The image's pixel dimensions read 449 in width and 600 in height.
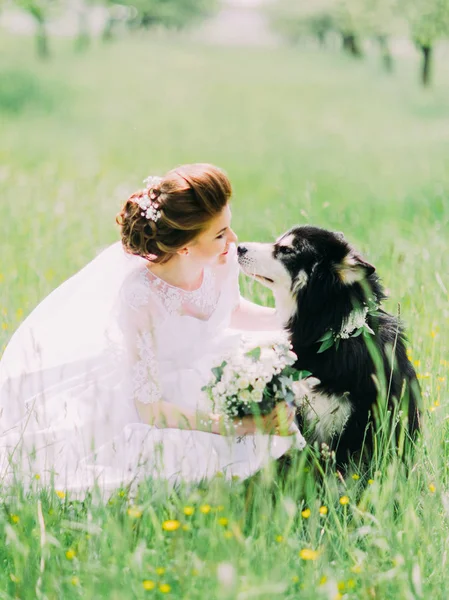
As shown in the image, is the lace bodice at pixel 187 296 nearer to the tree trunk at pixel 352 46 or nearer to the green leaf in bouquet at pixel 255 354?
the green leaf in bouquet at pixel 255 354

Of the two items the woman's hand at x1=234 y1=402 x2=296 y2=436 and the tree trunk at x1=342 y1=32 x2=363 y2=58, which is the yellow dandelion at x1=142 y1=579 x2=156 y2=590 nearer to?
the woman's hand at x1=234 y1=402 x2=296 y2=436

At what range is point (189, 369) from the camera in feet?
11.5

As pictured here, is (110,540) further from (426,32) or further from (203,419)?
(426,32)

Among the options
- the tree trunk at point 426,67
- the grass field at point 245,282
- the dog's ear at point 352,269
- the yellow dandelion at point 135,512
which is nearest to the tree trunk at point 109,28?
the tree trunk at point 426,67

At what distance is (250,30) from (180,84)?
44574 mm

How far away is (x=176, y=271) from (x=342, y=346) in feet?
2.94

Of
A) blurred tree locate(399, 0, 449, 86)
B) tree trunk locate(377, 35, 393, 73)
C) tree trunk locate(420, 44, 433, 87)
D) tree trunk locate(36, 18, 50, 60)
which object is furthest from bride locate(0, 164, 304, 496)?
tree trunk locate(377, 35, 393, 73)

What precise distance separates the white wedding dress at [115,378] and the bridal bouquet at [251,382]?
0.11m

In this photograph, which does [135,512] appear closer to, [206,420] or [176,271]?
[206,420]

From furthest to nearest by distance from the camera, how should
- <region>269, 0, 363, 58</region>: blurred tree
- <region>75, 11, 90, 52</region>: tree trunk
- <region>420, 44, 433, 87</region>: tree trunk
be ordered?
<region>269, 0, 363, 58</region>: blurred tree
<region>75, 11, 90, 52</region>: tree trunk
<region>420, 44, 433, 87</region>: tree trunk

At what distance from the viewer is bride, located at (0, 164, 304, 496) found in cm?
314

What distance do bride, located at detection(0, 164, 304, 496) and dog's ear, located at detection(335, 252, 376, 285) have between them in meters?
0.59

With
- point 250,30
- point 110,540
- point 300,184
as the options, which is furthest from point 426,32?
point 250,30

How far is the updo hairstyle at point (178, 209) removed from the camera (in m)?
3.32
